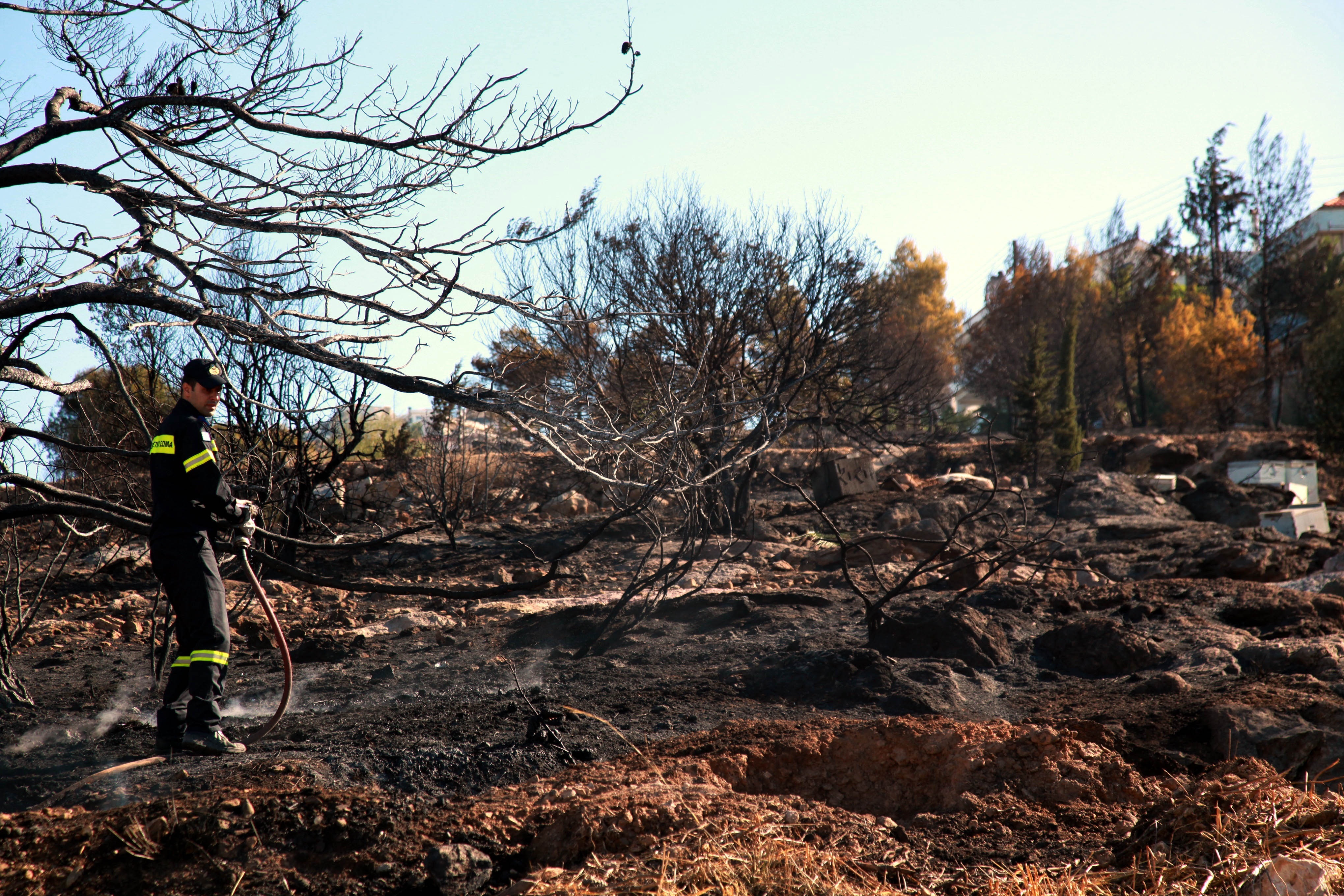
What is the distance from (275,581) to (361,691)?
3336 mm

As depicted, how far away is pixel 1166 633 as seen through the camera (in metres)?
6.34

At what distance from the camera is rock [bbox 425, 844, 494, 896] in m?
2.72

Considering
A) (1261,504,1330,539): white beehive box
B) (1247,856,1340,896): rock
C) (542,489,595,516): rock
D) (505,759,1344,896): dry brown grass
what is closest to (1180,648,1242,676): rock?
(505,759,1344,896): dry brown grass

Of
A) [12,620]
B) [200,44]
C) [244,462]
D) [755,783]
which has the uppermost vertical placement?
[200,44]

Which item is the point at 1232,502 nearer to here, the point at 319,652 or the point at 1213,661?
the point at 1213,661

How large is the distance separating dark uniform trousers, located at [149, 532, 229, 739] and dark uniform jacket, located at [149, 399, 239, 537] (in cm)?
7

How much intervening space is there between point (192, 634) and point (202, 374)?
1.17 meters

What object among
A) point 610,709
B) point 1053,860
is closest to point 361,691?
point 610,709

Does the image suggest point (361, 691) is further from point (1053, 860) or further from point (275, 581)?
point (1053, 860)

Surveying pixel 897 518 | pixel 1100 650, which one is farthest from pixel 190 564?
pixel 897 518

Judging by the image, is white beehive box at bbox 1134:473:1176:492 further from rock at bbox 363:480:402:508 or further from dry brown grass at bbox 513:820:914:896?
dry brown grass at bbox 513:820:914:896

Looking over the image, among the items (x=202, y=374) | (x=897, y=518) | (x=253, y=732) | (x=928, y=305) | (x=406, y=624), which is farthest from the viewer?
(x=928, y=305)

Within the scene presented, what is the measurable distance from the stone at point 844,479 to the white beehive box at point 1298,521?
19.7 feet

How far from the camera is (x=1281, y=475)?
1541 centimetres
